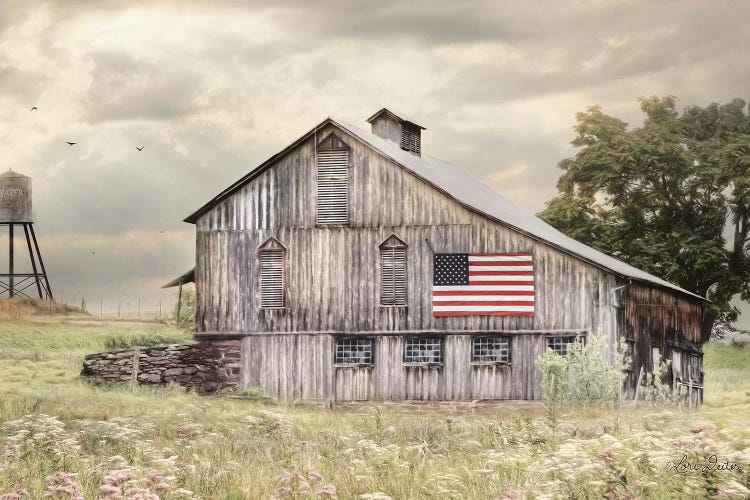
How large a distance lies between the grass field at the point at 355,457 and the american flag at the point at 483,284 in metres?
7.49

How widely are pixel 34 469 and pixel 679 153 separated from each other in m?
46.2

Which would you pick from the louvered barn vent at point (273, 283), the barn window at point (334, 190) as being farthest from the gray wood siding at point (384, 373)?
the barn window at point (334, 190)

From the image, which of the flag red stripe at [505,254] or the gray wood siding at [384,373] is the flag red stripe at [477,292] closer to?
the flag red stripe at [505,254]

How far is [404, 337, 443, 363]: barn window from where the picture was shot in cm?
3156

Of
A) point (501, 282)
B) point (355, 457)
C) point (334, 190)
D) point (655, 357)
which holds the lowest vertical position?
point (355, 457)

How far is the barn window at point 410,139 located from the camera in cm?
3866

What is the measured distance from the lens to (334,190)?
106 ft

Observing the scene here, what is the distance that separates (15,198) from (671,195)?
38487mm

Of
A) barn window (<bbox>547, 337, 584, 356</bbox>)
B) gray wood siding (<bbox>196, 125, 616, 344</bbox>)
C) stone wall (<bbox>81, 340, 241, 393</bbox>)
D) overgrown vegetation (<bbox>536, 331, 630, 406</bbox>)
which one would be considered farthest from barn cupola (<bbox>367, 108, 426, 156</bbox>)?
overgrown vegetation (<bbox>536, 331, 630, 406</bbox>)

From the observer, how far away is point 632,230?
54.1 m

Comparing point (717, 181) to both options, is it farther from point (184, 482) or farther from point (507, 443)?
A: point (184, 482)

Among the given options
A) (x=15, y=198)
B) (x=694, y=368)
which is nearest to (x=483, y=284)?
(x=694, y=368)

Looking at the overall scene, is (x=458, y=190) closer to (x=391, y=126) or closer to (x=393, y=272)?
(x=391, y=126)

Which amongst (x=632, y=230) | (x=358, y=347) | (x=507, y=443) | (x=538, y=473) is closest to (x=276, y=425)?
(x=507, y=443)
